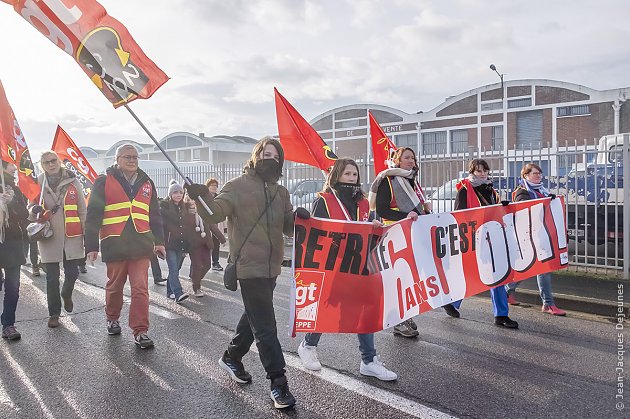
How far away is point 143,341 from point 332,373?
1.93 metres

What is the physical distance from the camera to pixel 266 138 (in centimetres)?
391

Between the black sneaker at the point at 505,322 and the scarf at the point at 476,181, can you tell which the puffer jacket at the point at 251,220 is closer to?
the scarf at the point at 476,181

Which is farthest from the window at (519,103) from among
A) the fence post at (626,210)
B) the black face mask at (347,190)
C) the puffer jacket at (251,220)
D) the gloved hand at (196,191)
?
the gloved hand at (196,191)

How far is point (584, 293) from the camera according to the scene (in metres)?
7.18

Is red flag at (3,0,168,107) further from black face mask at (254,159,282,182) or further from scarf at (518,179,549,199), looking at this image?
scarf at (518,179,549,199)

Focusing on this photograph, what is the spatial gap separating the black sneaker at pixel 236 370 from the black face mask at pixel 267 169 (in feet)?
4.81

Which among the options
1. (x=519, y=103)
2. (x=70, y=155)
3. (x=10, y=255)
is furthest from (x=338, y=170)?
(x=519, y=103)

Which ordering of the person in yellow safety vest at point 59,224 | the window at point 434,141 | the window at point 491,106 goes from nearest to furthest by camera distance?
1. the person in yellow safety vest at point 59,224
2. the window at point 491,106
3. the window at point 434,141

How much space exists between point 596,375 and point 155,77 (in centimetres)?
435

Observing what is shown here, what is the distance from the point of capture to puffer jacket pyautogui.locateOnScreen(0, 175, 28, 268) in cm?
547

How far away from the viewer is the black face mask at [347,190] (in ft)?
14.4

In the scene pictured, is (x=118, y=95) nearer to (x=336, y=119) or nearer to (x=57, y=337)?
(x=57, y=337)

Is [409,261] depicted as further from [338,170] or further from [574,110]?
[574,110]

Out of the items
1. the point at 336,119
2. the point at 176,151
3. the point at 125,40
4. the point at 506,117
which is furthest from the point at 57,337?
the point at 176,151
